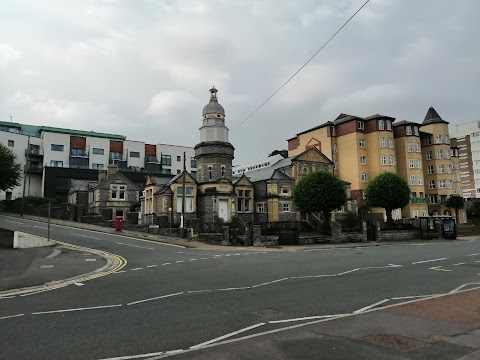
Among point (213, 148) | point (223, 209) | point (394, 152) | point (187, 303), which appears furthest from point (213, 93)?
point (187, 303)

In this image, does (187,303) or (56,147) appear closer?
(187,303)

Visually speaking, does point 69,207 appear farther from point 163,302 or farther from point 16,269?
point 163,302

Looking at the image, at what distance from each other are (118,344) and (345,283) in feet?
27.1

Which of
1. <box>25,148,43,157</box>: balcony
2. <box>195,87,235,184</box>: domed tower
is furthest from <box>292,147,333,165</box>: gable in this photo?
<box>25,148,43,157</box>: balcony

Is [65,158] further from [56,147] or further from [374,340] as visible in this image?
[374,340]

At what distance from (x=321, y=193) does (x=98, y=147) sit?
168 ft

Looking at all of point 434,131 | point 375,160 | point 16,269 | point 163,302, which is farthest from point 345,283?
point 434,131

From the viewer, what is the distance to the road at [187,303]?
21.4 ft

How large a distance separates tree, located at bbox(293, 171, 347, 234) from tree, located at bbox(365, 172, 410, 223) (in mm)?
8433

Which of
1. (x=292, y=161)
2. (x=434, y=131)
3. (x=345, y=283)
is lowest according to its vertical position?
(x=345, y=283)

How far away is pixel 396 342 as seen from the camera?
6.38 meters

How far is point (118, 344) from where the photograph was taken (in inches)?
250

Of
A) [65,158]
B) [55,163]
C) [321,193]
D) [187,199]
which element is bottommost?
[187,199]

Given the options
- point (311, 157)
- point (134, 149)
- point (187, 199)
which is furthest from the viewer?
point (134, 149)
